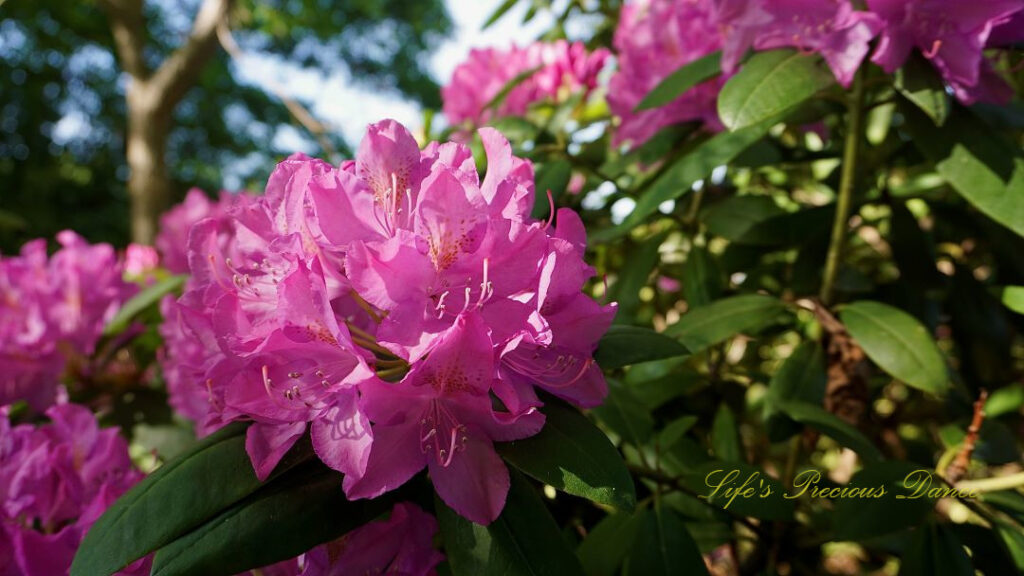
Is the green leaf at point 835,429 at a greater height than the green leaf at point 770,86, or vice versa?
the green leaf at point 770,86

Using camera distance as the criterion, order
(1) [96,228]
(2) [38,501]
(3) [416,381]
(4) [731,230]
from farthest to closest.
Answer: (1) [96,228], (4) [731,230], (2) [38,501], (3) [416,381]

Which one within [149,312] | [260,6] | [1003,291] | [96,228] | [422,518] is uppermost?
[422,518]

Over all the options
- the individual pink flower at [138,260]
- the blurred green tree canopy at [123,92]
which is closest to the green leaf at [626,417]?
the individual pink flower at [138,260]

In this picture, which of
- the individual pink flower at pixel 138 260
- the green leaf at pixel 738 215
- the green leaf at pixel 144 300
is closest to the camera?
the green leaf at pixel 738 215

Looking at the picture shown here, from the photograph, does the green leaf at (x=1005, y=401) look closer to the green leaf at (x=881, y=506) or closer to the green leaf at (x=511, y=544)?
the green leaf at (x=881, y=506)

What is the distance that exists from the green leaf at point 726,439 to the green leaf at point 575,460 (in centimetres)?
45

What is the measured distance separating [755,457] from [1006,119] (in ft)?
2.33

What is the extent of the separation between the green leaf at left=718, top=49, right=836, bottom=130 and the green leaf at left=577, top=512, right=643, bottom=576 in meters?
0.44

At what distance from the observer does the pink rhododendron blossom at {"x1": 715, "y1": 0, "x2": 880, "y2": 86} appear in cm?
80

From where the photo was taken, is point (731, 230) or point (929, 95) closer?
point (929, 95)

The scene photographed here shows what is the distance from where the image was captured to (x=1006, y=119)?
94 cm

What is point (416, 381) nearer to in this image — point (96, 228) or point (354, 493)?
point (354, 493)

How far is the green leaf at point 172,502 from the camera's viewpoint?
0.53m

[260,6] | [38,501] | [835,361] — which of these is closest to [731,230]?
[835,361]
